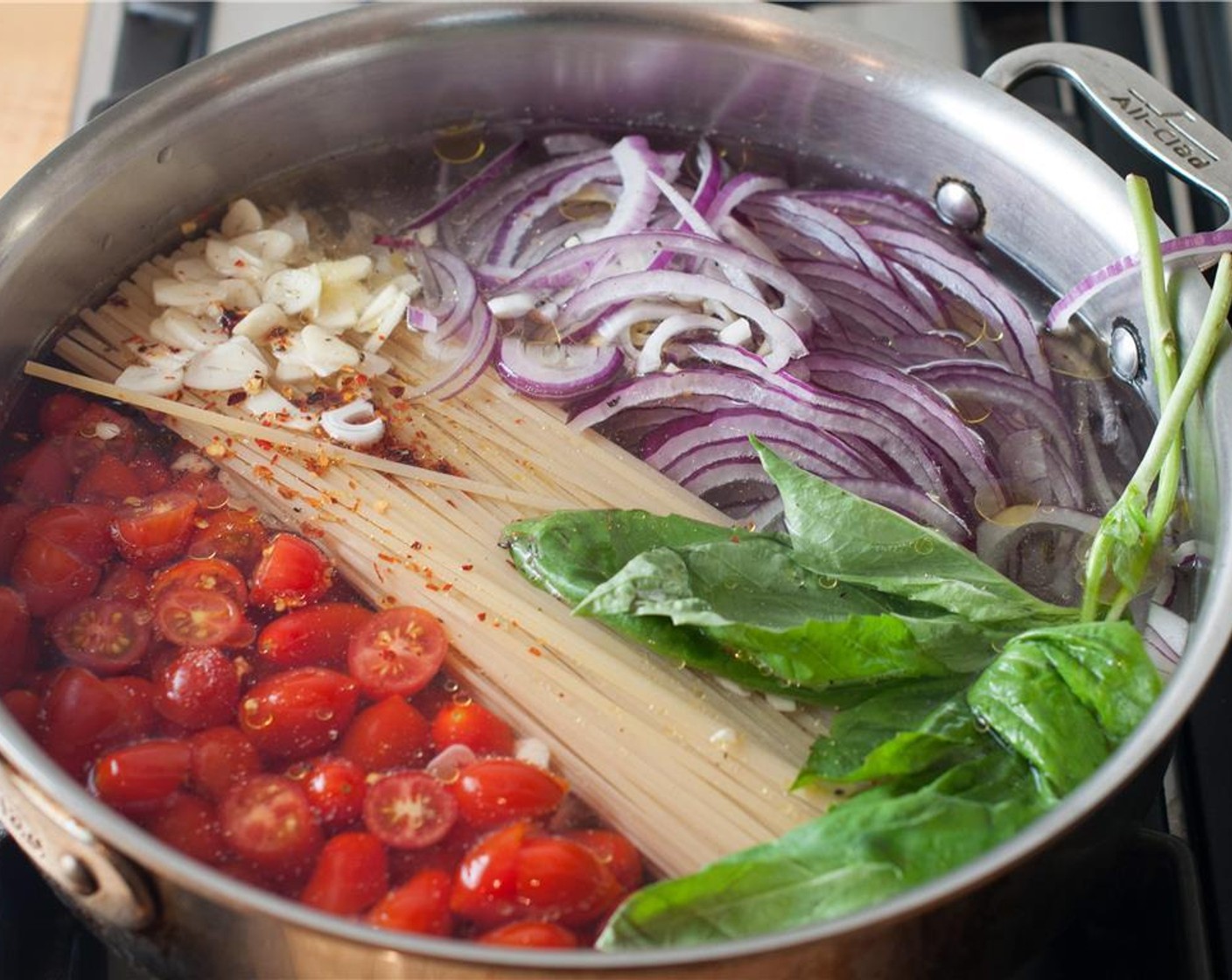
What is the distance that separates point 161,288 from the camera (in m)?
1.54

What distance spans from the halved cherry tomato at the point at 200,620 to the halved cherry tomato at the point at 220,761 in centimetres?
10

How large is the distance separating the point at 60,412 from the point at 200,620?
32cm

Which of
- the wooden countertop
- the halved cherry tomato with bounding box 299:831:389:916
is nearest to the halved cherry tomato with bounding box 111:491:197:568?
the halved cherry tomato with bounding box 299:831:389:916

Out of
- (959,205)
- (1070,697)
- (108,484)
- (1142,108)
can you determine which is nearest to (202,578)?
(108,484)

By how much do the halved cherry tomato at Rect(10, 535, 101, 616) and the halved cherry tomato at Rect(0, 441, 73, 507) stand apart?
7cm

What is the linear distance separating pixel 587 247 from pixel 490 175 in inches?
8.7

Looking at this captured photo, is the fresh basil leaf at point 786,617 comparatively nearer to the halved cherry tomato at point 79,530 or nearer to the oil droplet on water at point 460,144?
the halved cherry tomato at point 79,530

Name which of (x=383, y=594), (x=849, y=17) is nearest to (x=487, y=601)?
(x=383, y=594)

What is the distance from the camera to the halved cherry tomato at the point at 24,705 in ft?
3.84

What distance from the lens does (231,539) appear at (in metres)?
1.33

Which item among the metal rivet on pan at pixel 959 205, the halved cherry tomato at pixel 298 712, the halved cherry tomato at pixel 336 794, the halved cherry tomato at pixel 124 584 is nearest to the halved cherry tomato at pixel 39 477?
the halved cherry tomato at pixel 124 584

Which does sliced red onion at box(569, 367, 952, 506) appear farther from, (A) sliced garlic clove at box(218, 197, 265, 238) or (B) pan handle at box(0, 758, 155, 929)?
(B) pan handle at box(0, 758, 155, 929)

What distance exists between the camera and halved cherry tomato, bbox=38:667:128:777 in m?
1.16

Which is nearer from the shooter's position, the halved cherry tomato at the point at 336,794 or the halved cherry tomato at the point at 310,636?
the halved cherry tomato at the point at 336,794
